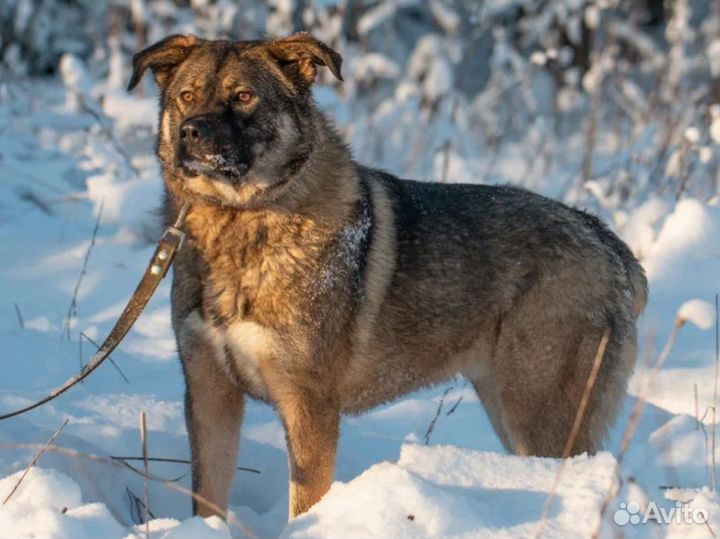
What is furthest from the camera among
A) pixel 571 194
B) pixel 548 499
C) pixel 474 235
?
pixel 571 194

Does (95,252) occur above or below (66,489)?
below

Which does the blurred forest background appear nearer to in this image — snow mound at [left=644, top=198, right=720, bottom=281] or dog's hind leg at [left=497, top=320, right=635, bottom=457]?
snow mound at [left=644, top=198, right=720, bottom=281]

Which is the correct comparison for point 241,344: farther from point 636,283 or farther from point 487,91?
point 487,91

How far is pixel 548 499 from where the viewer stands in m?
2.78

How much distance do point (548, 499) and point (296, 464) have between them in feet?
3.77

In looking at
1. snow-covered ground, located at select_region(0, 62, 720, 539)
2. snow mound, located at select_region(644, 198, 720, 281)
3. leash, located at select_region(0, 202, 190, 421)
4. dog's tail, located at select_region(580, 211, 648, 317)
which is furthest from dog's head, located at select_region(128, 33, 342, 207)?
A: snow mound, located at select_region(644, 198, 720, 281)

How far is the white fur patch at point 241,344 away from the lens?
3.67 metres

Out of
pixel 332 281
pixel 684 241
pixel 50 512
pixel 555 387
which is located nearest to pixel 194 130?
pixel 332 281

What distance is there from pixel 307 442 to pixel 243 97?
3.71ft

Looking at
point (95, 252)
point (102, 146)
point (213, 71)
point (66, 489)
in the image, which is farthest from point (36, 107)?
point (66, 489)

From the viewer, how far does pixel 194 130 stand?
136 inches

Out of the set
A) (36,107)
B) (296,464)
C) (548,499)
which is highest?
(548,499)

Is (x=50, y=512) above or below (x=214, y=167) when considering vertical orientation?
below

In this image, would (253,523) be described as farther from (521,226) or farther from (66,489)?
(521,226)
